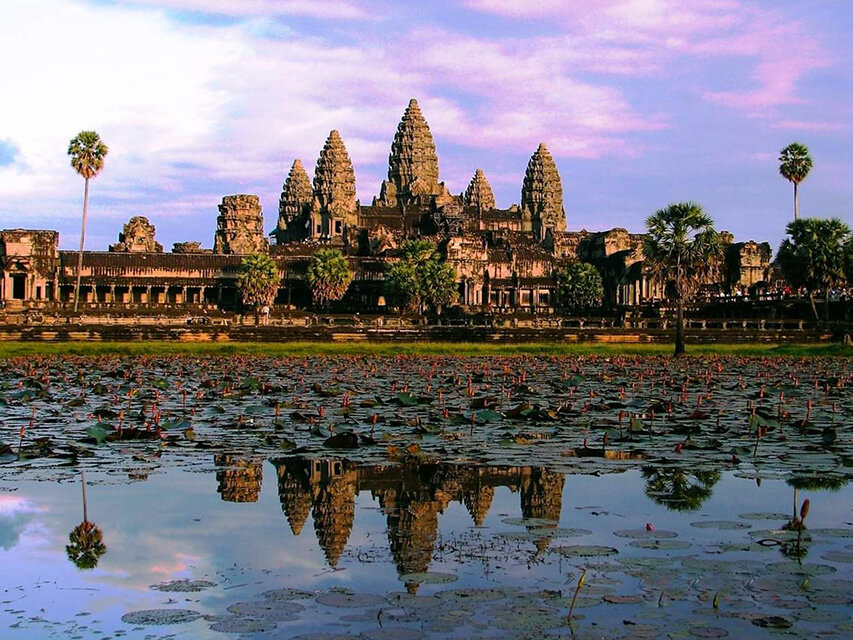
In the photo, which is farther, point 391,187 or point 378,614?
point 391,187

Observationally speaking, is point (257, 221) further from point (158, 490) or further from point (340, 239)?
point (158, 490)

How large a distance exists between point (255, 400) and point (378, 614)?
14.6 metres

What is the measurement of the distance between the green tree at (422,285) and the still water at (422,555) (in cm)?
8568

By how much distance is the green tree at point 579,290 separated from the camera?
11125 centimetres

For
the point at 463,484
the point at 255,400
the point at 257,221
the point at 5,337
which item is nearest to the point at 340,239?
the point at 257,221

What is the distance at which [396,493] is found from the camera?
37.3 feet

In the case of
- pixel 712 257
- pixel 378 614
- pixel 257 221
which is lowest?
pixel 378 614

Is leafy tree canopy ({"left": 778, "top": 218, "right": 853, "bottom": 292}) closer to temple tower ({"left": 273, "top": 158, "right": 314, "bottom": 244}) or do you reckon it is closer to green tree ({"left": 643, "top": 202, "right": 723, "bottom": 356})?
green tree ({"left": 643, "top": 202, "right": 723, "bottom": 356})

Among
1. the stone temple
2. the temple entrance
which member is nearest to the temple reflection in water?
the stone temple

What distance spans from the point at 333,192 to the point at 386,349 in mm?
101601

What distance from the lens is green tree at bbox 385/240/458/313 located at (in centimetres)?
9850

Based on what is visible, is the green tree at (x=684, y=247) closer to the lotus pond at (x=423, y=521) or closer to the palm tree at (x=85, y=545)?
the lotus pond at (x=423, y=521)

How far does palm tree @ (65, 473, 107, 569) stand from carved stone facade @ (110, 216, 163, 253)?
128 metres

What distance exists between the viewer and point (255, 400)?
70.1ft
